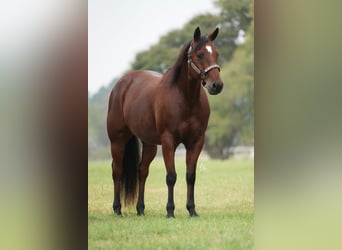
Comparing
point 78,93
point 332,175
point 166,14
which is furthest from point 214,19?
point 332,175

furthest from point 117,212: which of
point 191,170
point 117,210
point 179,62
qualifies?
point 179,62

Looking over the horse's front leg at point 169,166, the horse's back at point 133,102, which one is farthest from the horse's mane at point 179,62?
the horse's front leg at point 169,166

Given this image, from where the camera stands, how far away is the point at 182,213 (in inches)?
128

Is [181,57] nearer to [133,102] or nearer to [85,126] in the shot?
[133,102]

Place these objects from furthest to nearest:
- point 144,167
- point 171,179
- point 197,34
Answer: point 144,167
point 171,179
point 197,34

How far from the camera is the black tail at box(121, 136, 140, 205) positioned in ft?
10.8

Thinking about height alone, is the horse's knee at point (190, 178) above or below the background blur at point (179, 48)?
below

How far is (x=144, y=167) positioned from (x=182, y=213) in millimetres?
358

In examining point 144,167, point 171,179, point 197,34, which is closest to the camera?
point 197,34

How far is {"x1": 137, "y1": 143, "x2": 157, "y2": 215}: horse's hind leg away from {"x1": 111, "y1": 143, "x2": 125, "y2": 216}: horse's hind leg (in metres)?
0.12

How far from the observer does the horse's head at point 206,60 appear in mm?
3117

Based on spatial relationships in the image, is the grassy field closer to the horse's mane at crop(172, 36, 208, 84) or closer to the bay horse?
the bay horse

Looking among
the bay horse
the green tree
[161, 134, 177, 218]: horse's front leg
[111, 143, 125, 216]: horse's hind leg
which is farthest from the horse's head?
[111, 143, 125, 216]: horse's hind leg

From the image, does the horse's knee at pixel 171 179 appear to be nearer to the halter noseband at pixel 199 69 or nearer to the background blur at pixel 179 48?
the background blur at pixel 179 48
